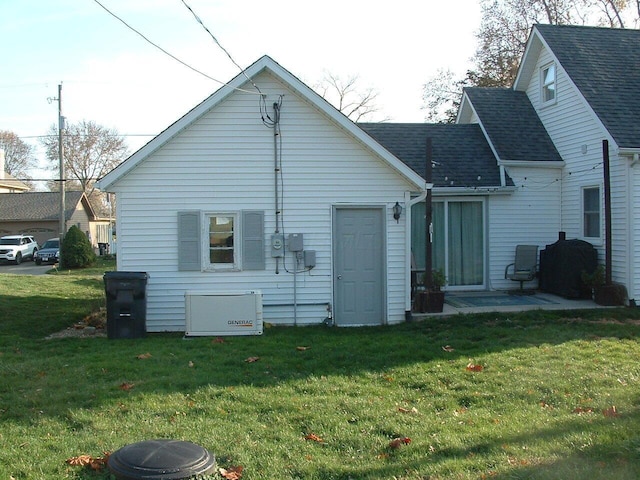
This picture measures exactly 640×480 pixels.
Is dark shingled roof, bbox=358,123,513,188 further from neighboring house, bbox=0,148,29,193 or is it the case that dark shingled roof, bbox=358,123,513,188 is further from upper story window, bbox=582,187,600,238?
neighboring house, bbox=0,148,29,193

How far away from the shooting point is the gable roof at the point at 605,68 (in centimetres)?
1436

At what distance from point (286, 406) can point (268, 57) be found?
23.3ft

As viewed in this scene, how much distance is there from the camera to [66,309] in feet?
50.8

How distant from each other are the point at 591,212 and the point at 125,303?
10376 mm

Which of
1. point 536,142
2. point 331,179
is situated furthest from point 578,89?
point 331,179

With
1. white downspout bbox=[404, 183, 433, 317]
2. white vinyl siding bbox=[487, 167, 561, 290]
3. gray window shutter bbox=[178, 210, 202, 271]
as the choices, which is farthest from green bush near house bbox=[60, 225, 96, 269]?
white downspout bbox=[404, 183, 433, 317]

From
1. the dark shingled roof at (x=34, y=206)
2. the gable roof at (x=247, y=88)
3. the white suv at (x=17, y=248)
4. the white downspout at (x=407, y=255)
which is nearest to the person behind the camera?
the gable roof at (x=247, y=88)

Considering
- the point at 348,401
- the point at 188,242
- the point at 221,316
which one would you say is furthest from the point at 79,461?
the point at 188,242

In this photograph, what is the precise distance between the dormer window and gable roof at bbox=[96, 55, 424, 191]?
684 cm

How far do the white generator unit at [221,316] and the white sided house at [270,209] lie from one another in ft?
2.58

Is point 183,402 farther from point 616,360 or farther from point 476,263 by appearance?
point 476,263

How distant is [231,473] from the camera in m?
5.04

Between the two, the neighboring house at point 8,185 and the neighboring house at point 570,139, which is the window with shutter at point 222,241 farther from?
the neighboring house at point 8,185

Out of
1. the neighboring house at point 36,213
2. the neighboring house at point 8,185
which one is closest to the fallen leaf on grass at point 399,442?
the neighboring house at point 36,213
